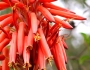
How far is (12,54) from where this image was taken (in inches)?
140

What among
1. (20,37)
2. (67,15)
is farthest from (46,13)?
(20,37)

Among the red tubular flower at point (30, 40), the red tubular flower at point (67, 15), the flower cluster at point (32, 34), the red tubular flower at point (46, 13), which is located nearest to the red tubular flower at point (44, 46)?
the flower cluster at point (32, 34)

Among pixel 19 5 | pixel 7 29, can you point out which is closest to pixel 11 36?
pixel 7 29

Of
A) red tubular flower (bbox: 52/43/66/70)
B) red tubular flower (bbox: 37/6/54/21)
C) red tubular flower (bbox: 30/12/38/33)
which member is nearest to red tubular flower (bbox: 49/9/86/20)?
red tubular flower (bbox: 37/6/54/21)

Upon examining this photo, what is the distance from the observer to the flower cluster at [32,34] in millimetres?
3543

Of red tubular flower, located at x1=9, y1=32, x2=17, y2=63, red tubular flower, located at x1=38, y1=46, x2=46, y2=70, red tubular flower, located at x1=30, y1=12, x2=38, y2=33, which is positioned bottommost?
red tubular flower, located at x1=38, y1=46, x2=46, y2=70

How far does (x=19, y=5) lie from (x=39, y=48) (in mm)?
582

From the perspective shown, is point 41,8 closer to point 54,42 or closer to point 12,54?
point 54,42

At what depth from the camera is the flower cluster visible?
139 inches

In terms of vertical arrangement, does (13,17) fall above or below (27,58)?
above

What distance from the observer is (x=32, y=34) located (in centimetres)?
361

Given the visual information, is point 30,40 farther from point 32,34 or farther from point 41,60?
point 41,60

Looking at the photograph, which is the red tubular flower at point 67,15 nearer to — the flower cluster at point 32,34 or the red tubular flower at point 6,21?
the flower cluster at point 32,34

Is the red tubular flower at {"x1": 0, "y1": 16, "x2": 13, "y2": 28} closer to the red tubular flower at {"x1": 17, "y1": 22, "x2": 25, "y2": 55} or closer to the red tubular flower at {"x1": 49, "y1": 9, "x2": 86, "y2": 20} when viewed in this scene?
the red tubular flower at {"x1": 17, "y1": 22, "x2": 25, "y2": 55}
